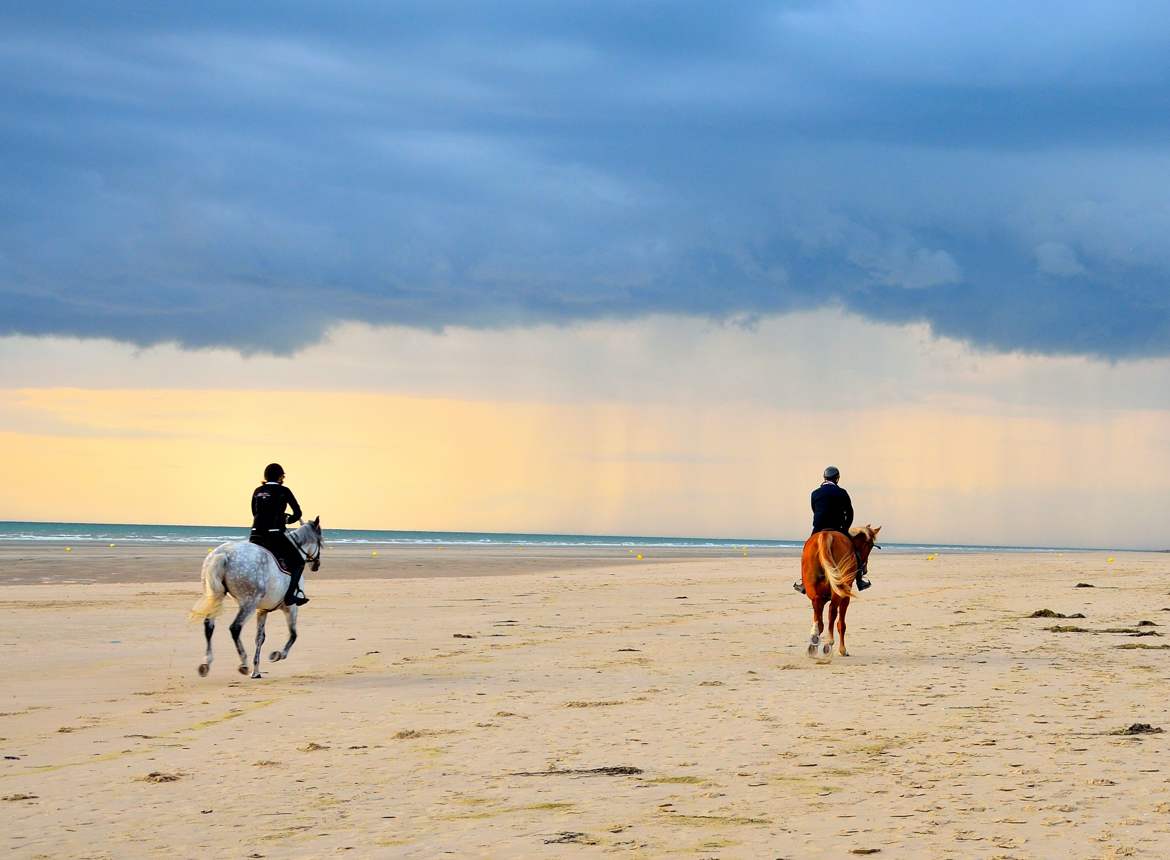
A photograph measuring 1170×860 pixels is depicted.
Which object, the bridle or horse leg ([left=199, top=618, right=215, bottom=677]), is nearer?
horse leg ([left=199, top=618, right=215, bottom=677])

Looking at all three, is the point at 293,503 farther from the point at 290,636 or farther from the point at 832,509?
the point at 832,509

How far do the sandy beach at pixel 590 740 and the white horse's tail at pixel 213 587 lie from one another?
879 mm

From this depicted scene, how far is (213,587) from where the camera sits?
15.7 meters

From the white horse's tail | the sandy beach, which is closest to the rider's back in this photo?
the sandy beach

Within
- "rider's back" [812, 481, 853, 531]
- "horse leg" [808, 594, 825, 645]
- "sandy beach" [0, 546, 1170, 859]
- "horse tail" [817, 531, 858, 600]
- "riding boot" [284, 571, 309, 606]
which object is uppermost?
"rider's back" [812, 481, 853, 531]

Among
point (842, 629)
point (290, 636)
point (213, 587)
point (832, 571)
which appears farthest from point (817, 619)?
point (213, 587)

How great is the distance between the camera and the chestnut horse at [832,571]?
55.0ft

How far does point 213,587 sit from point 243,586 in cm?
37

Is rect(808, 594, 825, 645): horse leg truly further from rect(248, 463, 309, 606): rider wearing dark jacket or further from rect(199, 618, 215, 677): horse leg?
rect(199, 618, 215, 677): horse leg

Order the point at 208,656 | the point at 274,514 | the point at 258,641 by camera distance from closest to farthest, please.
A: the point at 208,656, the point at 258,641, the point at 274,514

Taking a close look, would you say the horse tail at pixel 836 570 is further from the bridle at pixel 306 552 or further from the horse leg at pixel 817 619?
the bridle at pixel 306 552

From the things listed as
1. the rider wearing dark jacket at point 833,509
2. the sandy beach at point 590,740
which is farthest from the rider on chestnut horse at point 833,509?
the sandy beach at point 590,740

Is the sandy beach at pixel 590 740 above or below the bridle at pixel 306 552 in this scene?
below

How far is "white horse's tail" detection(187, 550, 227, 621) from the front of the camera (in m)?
15.7
